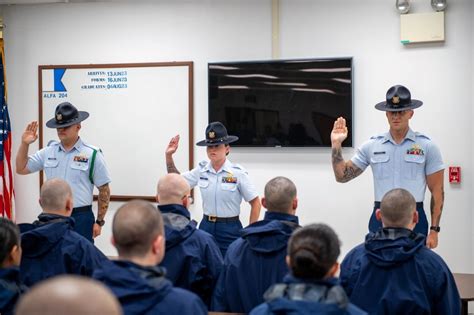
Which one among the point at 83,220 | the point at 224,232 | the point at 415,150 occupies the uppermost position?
the point at 415,150

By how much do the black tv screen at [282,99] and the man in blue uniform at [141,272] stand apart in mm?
3670

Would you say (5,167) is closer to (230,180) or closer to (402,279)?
(230,180)

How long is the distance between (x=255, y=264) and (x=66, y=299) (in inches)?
78.7

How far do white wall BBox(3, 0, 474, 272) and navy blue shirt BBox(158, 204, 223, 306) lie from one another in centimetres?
265

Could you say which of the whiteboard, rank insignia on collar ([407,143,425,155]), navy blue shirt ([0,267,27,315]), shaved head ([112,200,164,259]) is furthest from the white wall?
shaved head ([112,200,164,259])

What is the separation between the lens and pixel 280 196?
10.2ft

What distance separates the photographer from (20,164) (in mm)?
4848

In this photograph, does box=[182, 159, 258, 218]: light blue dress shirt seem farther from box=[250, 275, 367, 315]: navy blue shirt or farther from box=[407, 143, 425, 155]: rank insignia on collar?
box=[250, 275, 367, 315]: navy blue shirt

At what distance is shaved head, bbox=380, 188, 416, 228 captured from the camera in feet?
9.29

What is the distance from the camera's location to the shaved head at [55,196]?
332 centimetres

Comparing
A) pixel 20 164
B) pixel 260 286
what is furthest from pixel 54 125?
pixel 260 286

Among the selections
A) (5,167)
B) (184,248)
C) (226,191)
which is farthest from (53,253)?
(5,167)

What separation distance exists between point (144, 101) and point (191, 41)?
75cm

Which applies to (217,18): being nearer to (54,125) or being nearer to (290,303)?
(54,125)
